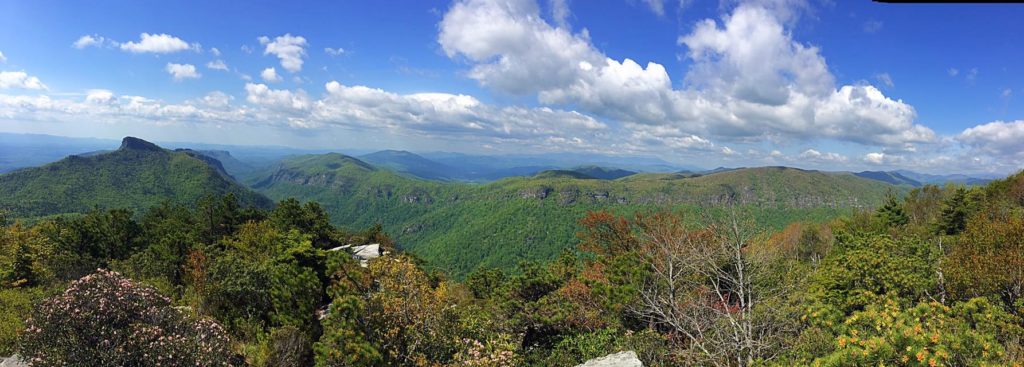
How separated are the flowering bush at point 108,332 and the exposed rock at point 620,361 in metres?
13.1

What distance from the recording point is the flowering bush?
12594 millimetres

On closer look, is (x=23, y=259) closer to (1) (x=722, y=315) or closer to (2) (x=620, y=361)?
(2) (x=620, y=361)

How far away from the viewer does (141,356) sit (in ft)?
43.7

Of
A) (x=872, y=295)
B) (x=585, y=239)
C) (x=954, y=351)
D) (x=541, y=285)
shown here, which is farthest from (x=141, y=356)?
(x=585, y=239)

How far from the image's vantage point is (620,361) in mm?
15141

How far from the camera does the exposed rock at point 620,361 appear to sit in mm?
14782

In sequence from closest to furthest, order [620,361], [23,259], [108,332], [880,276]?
1. [108,332]
2. [620,361]
3. [880,276]
4. [23,259]

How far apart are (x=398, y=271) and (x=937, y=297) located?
88.9ft

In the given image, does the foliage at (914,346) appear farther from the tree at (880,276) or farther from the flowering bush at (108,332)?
the flowering bush at (108,332)

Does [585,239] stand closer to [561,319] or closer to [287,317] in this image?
[561,319]

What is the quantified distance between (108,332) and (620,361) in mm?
16176

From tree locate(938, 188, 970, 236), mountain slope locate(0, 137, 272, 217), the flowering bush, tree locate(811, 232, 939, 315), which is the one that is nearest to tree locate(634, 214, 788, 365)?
tree locate(811, 232, 939, 315)

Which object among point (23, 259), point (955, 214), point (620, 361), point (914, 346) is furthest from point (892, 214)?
point (23, 259)

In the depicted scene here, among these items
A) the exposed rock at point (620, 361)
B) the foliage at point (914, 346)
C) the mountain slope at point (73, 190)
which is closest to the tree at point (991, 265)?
the foliage at point (914, 346)
